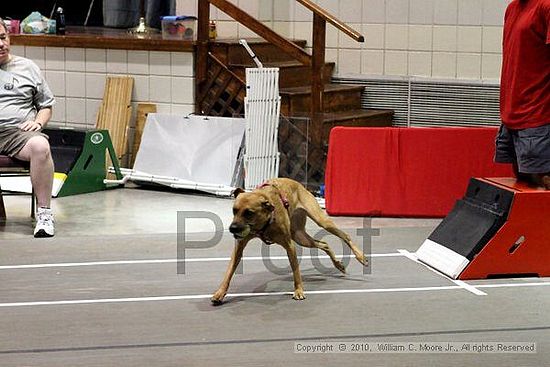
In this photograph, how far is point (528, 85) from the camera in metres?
5.94

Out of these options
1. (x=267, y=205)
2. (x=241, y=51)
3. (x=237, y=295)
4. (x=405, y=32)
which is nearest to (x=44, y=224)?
(x=237, y=295)

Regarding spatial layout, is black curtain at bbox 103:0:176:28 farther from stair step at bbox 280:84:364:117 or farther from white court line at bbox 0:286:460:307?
white court line at bbox 0:286:460:307

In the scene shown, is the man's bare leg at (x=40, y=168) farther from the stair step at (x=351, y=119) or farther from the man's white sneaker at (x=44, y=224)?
the stair step at (x=351, y=119)

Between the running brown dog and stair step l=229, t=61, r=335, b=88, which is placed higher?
stair step l=229, t=61, r=335, b=88

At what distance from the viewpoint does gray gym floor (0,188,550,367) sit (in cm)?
461

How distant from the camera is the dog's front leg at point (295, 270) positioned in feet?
18.0

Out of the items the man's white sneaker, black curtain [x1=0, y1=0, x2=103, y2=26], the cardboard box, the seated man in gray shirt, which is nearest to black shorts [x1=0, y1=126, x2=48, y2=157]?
the seated man in gray shirt

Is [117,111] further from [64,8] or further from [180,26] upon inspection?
[64,8]

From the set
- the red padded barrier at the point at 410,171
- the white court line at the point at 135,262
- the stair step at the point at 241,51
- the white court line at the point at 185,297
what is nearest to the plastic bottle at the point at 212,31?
the stair step at the point at 241,51

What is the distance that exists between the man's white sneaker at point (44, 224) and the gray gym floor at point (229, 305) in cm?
8

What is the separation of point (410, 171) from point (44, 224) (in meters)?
2.69

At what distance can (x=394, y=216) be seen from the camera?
26.0 ft

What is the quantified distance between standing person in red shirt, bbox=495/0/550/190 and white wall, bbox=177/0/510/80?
12.2 feet

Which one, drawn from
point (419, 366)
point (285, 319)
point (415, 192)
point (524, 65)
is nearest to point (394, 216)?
point (415, 192)
